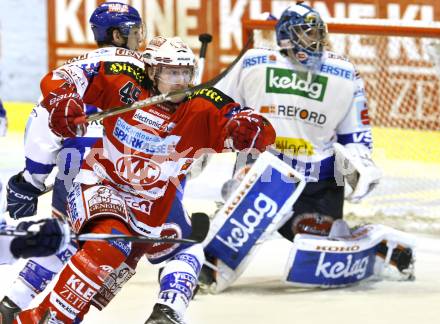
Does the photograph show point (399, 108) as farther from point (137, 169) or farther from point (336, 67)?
point (137, 169)

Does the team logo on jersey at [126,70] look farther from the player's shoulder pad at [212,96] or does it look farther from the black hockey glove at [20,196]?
the black hockey glove at [20,196]

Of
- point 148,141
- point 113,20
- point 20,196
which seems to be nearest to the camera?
point 148,141

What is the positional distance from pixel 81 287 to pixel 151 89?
2.50 ft

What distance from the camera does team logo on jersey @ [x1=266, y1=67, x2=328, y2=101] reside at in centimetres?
558

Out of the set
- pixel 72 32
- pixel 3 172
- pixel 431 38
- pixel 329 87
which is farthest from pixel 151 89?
pixel 72 32

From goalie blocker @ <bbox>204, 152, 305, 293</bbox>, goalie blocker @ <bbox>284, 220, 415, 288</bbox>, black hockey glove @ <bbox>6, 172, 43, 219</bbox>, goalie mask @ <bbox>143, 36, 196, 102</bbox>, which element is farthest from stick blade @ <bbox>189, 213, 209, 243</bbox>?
goalie blocker @ <bbox>284, 220, 415, 288</bbox>

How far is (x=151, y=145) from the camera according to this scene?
423 centimetres

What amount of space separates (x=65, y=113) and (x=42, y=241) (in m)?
0.61

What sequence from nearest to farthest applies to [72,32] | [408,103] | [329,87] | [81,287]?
[81,287], [329,87], [408,103], [72,32]

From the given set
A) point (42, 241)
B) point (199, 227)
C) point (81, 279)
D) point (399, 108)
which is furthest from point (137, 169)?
point (399, 108)

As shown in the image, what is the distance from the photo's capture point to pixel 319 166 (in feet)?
18.5

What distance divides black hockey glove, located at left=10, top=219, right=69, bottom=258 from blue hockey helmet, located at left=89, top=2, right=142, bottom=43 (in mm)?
1791

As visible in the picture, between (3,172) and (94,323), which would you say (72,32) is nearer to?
(3,172)

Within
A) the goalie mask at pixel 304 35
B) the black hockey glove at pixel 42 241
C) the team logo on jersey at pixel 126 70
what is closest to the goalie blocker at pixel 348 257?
the goalie mask at pixel 304 35
